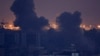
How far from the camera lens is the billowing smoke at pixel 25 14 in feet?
117

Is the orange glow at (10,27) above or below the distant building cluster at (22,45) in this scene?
above

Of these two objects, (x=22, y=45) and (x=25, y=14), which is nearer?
(x=22, y=45)

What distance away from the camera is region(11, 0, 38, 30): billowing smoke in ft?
117

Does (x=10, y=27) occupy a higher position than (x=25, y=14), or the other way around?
(x=25, y=14)

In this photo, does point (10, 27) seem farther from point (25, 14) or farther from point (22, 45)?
point (22, 45)

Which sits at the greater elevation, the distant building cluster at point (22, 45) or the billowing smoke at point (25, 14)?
the billowing smoke at point (25, 14)

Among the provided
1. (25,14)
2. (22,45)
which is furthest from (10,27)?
(22,45)

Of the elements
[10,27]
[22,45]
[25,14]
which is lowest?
[22,45]

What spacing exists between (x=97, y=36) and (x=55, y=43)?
13.3 ft

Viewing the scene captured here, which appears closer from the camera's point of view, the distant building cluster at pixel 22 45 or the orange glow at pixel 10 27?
the distant building cluster at pixel 22 45

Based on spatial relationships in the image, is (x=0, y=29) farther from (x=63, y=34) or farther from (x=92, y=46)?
(x=92, y=46)

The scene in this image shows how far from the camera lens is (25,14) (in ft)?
120

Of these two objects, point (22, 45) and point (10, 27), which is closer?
point (22, 45)

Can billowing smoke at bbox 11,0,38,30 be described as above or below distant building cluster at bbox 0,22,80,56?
above
